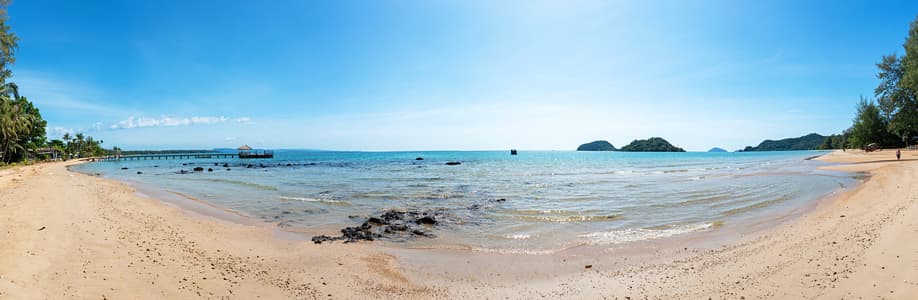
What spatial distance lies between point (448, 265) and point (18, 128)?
63054 millimetres

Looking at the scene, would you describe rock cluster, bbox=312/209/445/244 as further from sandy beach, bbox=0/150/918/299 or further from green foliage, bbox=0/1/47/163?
green foliage, bbox=0/1/47/163

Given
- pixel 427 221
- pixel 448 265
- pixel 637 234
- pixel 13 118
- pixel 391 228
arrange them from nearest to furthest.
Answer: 1. pixel 448 265
2. pixel 637 234
3. pixel 391 228
4. pixel 427 221
5. pixel 13 118

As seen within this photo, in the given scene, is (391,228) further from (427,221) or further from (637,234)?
(637,234)

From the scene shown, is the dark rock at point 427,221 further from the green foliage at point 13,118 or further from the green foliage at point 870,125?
the green foliage at point 870,125

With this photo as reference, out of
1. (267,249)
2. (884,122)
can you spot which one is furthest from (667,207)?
(884,122)

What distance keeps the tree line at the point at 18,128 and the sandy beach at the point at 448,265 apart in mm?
22063

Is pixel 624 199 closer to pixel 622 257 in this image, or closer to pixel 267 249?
pixel 622 257

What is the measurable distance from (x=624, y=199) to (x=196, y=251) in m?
17.5

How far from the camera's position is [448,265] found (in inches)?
311

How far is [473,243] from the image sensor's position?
9.94 metres

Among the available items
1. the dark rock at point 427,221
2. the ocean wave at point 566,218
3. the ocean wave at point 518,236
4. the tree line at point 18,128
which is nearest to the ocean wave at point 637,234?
the ocean wave at point 518,236

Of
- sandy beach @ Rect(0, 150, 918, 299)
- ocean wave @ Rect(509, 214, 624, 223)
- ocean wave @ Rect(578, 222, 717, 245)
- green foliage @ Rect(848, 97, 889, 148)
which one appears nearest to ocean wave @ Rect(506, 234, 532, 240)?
ocean wave @ Rect(578, 222, 717, 245)

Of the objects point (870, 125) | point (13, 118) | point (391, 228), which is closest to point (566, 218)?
point (391, 228)

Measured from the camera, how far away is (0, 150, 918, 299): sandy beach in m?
5.68
